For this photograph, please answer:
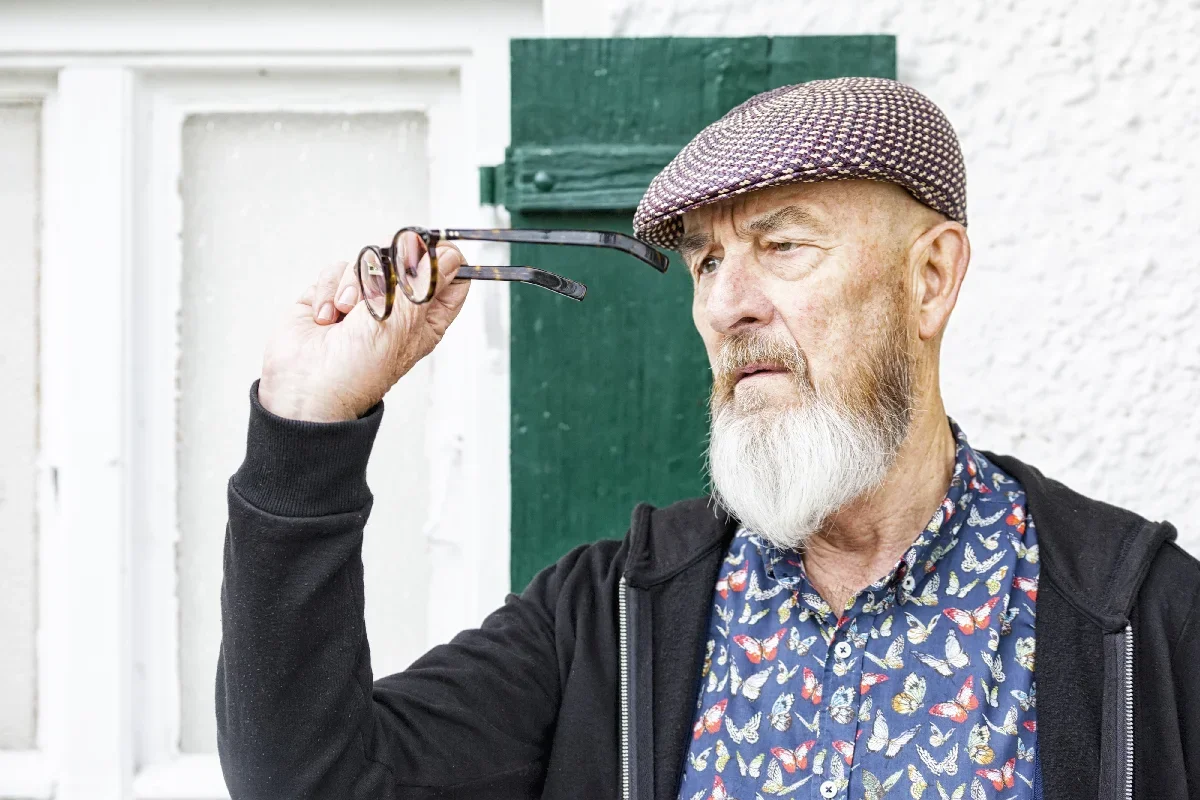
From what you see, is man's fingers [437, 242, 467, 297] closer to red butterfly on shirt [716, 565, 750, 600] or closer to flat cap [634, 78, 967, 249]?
flat cap [634, 78, 967, 249]

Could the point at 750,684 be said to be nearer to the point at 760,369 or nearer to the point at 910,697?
the point at 910,697

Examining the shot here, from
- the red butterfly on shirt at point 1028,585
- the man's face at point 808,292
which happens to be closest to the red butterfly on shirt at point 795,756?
the red butterfly on shirt at point 1028,585

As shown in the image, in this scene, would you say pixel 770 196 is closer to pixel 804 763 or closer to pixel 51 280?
pixel 804 763

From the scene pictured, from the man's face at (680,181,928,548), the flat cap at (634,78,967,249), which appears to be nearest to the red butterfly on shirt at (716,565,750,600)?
the man's face at (680,181,928,548)

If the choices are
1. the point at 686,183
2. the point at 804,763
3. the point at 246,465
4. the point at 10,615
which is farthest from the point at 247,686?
the point at 10,615

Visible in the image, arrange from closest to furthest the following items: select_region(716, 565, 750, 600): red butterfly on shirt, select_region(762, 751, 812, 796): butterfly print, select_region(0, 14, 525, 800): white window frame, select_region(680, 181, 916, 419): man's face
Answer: select_region(762, 751, 812, 796): butterfly print → select_region(680, 181, 916, 419): man's face → select_region(716, 565, 750, 600): red butterfly on shirt → select_region(0, 14, 525, 800): white window frame

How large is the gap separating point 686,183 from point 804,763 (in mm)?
827

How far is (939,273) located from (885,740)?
0.70 m

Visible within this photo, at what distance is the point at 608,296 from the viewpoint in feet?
7.14

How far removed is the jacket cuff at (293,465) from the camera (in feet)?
4.20

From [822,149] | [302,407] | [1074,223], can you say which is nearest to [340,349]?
[302,407]

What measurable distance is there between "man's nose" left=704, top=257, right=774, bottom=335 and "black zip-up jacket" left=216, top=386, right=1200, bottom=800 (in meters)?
0.34

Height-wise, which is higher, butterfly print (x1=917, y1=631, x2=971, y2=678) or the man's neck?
the man's neck

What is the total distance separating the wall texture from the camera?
225 centimetres
